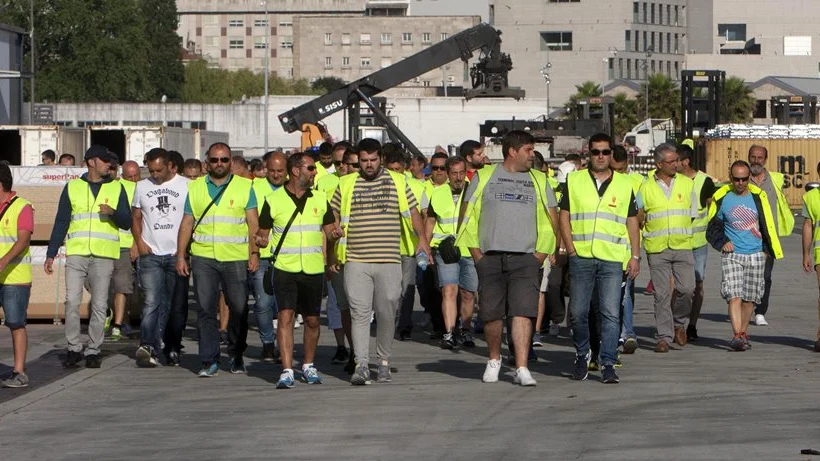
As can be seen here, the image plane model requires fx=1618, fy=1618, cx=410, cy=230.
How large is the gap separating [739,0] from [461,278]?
124581 mm

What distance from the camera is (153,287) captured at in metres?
14.1

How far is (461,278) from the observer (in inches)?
627

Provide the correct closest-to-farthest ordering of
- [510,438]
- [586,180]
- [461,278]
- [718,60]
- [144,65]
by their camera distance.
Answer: [510,438] < [586,180] < [461,278] < [144,65] < [718,60]

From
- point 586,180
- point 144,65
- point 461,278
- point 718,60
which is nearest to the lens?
point 586,180

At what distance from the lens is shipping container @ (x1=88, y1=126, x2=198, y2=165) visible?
30375 mm

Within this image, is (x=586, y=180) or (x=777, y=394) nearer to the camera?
(x=777, y=394)

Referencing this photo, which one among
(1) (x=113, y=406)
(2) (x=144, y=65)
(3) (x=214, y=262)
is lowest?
(1) (x=113, y=406)

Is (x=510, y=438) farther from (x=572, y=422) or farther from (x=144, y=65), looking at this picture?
(x=144, y=65)

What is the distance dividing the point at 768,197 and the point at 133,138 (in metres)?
16.1

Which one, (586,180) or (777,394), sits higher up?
(586,180)

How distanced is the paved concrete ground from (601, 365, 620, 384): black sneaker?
13 centimetres

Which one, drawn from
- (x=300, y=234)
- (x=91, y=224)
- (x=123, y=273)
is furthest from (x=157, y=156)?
(x=123, y=273)

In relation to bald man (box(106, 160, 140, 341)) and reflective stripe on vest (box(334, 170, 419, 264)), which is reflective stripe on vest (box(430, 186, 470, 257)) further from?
bald man (box(106, 160, 140, 341))

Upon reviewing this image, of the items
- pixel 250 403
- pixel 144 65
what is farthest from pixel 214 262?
pixel 144 65
